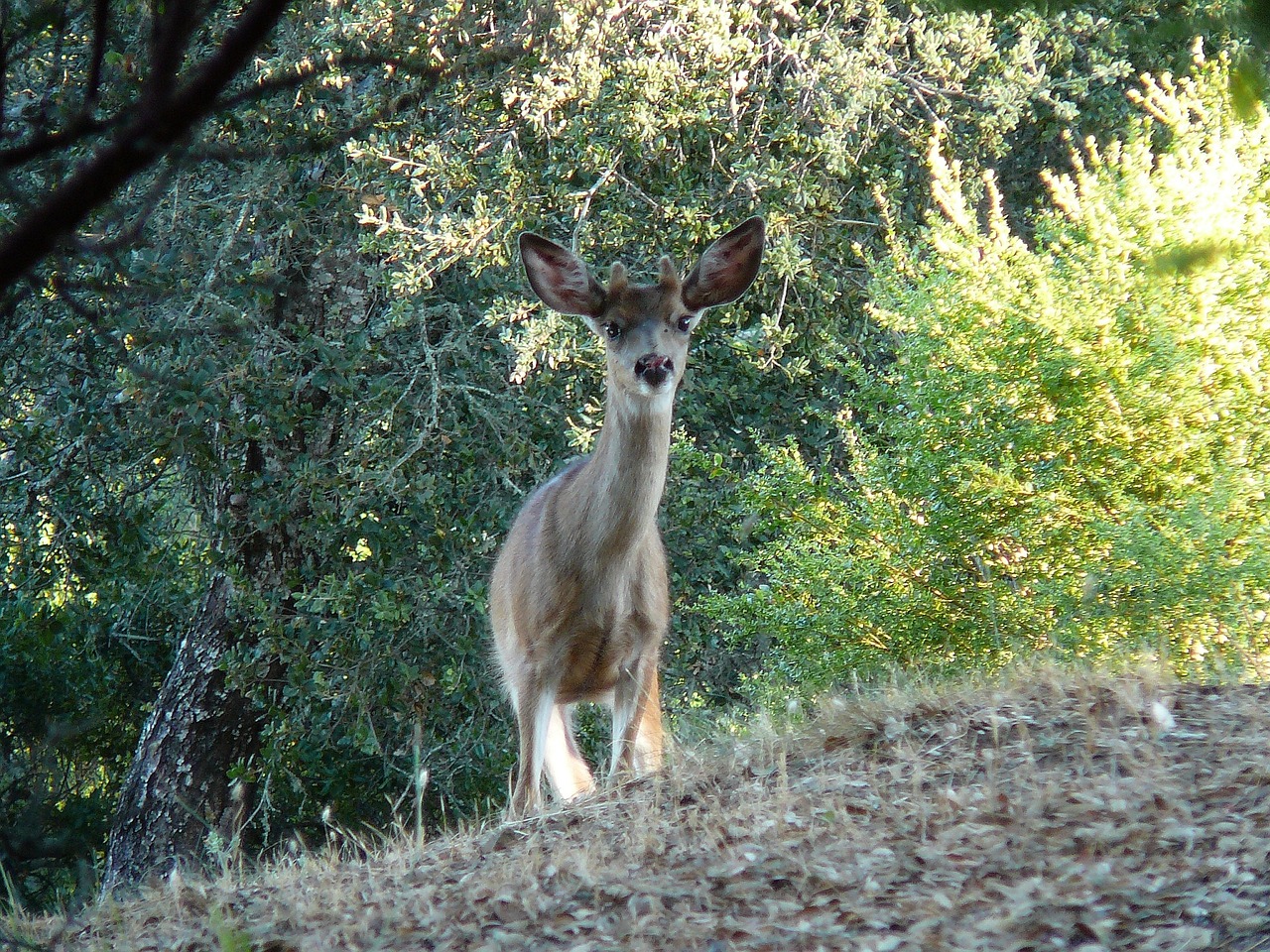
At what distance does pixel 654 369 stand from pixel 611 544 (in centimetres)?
82

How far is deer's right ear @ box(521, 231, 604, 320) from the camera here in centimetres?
693

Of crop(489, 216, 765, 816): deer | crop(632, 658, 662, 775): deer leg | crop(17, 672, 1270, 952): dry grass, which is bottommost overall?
crop(17, 672, 1270, 952): dry grass

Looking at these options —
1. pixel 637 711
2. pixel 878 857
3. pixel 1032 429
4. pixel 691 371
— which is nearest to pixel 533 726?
pixel 637 711

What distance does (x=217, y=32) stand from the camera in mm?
9375

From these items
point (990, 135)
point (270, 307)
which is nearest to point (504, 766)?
point (270, 307)

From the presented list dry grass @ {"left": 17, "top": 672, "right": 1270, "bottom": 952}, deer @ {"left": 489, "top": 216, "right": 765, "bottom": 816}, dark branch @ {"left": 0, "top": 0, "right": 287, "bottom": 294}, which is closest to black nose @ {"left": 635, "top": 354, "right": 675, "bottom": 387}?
deer @ {"left": 489, "top": 216, "right": 765, "bottom": 816}

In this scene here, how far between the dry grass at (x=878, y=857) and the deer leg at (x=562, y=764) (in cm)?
164

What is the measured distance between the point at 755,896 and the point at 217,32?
24.4ft

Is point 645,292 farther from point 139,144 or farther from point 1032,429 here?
point 139,144

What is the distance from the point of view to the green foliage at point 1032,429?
27.7 ft

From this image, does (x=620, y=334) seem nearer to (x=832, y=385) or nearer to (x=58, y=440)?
(x=832, y=385)

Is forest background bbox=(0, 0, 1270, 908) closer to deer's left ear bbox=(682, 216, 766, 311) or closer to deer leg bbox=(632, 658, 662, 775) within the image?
deer leg bbox=(632, 658, 662, 775)

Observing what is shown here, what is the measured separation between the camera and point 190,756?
1154 cm

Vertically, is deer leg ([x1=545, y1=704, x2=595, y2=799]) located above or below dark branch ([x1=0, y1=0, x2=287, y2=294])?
below
